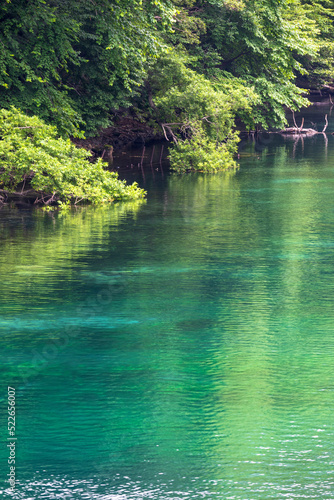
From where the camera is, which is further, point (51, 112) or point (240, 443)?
point (51, 112)

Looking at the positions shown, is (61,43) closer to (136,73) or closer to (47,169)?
(136,73)

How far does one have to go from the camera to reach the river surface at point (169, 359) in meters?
5.55

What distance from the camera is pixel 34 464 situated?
18.7 ft

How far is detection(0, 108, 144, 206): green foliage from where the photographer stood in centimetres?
1748

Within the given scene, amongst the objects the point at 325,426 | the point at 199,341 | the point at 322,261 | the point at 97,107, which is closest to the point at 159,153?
the point at 97,107

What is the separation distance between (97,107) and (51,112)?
413cm

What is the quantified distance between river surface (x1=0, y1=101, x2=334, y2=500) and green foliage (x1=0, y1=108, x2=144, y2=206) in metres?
2.18

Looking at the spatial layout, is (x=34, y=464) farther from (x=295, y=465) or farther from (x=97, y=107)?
(x=97, y=107)

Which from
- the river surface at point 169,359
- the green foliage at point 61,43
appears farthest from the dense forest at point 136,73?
the river surface at point 169,359

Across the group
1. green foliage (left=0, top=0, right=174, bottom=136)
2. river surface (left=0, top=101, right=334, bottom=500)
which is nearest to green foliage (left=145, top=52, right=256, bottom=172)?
green foliage (left=0, top=0, right=174, bottom=136)

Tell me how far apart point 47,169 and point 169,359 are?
33.6 feet

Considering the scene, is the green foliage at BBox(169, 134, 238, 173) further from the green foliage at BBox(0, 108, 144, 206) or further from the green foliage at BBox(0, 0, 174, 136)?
the green foliage at BBox(0, 108, 144, 206)

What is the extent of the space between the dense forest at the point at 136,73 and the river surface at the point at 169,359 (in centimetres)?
385

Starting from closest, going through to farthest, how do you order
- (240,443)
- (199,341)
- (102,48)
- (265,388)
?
(240,443) → (265,388) → (199,341) → (102,48)
